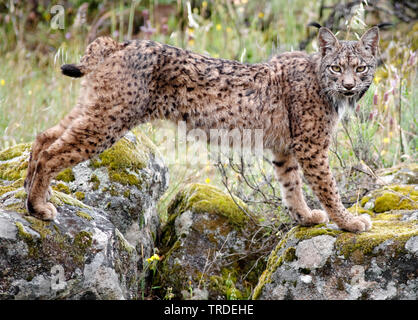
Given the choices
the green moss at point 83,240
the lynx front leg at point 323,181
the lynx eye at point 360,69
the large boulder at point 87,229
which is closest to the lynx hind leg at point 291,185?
the lynx front leg at point 323,181

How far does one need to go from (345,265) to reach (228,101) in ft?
5.40

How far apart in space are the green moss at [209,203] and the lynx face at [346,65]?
131 centimetres

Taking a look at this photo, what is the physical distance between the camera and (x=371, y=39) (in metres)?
4.84

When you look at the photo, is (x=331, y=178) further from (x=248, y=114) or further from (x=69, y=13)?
(x=69, y=13)

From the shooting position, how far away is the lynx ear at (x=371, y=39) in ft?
15.7

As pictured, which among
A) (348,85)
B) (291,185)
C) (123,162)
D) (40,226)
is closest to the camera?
(40,226)

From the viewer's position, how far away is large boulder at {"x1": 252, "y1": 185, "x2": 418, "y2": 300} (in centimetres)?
387

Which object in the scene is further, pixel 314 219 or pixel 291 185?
pixel 291 185

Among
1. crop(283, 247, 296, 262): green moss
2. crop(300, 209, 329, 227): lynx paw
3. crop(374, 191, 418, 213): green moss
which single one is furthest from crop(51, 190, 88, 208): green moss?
crop(374, 191, 418, 213): green moss

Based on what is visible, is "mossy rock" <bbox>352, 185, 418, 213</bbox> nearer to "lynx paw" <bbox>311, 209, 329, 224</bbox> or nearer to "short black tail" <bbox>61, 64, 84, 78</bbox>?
"lynx paw" <bbox>311, 209, 329, 224</bbox>

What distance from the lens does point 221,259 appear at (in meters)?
4.90

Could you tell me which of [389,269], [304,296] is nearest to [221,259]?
[304,296]

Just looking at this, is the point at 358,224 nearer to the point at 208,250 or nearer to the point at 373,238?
the point at 373,238

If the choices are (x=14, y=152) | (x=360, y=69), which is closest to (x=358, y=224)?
(x=360, y=69)
